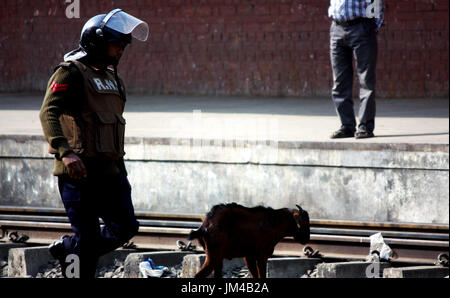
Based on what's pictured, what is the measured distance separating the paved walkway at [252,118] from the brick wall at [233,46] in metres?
0.39

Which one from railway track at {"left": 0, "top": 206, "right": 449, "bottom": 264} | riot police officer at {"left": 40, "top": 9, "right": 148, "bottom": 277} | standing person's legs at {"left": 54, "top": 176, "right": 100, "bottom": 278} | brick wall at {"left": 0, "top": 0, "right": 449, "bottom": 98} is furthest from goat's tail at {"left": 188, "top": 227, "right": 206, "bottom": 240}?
brick wall at {"left": 0, "top": 0, "right": 449, "bottom": 98}

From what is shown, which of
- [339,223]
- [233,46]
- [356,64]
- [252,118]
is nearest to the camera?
[339,223]

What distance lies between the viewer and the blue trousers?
16.2ft

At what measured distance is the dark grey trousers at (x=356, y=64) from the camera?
30.0 ft

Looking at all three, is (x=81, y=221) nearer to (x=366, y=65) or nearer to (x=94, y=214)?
(x=94, y=214)

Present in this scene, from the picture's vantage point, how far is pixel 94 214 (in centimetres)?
503

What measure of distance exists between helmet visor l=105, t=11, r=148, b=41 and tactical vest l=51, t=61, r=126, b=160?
1.05ft

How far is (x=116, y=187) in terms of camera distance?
505 cm

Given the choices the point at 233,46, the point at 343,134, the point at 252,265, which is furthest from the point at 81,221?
the point at 233,46

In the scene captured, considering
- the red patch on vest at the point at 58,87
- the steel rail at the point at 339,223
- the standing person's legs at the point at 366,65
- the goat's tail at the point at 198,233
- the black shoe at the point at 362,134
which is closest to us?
the goat's tail at the point at 198,233

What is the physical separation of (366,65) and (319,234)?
2.76 m

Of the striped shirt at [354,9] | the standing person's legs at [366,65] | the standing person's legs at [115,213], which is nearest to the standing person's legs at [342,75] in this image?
the standing person's legs at [366,65]

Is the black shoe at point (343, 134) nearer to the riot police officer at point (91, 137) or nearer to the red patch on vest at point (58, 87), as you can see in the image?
the riot police officer at point (91, 137)
